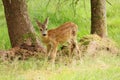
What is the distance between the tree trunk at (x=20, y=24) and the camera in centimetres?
1155

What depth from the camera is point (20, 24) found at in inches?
459

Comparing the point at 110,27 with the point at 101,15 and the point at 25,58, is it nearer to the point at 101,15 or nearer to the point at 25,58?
the point at 101,15

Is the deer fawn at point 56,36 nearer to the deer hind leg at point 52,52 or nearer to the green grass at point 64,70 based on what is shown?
the deer hind leg at point 52,52

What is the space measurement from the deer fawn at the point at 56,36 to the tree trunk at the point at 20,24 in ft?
3.01

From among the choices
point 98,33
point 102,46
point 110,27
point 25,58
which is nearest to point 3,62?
point 25,58

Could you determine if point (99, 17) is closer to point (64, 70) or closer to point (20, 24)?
point (20, 24)

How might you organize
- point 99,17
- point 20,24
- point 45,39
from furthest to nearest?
1. point 99,17
2. point 20,24
3. point 45,39

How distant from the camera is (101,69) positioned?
8289 millimetres

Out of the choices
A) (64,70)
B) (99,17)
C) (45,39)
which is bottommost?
(64,70)

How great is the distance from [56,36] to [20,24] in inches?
54.9

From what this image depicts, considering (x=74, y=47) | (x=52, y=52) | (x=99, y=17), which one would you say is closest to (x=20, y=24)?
(x=74, y=47)

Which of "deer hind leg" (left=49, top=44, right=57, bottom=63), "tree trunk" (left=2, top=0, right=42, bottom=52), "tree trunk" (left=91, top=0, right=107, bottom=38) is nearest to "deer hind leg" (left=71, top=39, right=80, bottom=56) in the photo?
"deer hind leg" (left=49, top=44, right=57, bottom=63)

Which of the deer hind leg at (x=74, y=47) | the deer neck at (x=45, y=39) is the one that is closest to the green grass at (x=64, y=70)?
the deer neck at (x=45, y=39)

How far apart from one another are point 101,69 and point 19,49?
11.1 feet
